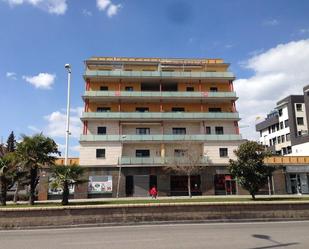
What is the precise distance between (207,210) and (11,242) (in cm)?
1045

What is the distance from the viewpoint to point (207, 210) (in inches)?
757

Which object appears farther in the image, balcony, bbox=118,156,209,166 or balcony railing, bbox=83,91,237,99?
balcony railing, bbox=83,91,237,99

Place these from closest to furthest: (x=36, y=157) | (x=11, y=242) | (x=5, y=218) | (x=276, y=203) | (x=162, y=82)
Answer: (x=11, y=242)
(x=5, y=218)
(x=276, y=203)
(x=36, y=157)
(x=162, y=82)

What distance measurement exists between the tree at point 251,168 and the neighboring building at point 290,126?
3450 cm

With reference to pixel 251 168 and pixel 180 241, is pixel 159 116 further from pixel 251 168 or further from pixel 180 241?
pixel 180 241

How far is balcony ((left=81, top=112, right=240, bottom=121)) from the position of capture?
4622 cm

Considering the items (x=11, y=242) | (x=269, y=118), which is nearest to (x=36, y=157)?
(x=11, y=242)

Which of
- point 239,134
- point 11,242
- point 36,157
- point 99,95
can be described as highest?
point 99,95

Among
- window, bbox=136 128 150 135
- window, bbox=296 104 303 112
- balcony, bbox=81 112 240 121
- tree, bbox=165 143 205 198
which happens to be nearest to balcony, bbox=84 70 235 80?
balcony, bbox=81 112 240 121

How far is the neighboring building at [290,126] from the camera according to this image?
63162mm

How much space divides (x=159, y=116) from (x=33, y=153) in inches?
869

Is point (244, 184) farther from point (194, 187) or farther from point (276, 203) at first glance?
point (194, 187)

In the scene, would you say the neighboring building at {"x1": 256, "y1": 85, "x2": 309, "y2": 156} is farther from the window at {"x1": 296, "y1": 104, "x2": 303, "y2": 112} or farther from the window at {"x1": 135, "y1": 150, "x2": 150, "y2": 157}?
the window at {"x1": 135, "y1": 150, "x2": 150, "y2": 157}

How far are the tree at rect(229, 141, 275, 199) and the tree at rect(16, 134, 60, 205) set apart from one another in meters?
15.6
